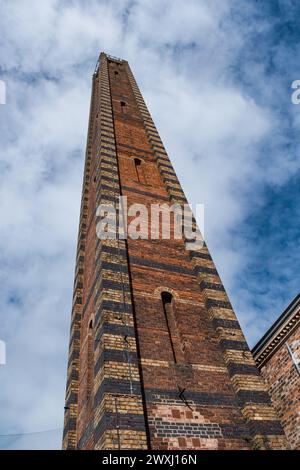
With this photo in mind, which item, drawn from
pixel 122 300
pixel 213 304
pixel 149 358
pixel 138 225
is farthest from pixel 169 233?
pixel 149 358

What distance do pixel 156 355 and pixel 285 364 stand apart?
20.8 feet

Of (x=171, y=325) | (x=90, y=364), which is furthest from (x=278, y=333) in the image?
(x=90, y=364)

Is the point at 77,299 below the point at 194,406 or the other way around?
the other way around

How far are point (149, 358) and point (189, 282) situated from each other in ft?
9.47

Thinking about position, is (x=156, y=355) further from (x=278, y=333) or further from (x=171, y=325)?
(x=278, y=333)

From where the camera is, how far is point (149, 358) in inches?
323

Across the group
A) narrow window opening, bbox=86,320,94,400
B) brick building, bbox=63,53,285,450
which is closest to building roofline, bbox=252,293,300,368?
brick building, bbox=63,53,285,450

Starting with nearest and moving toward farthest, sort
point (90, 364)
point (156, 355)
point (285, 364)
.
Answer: point (156, 355) < point (90, 364) < point (285, 364)

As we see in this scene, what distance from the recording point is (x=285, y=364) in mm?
12820

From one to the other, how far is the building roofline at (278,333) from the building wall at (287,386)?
156mm

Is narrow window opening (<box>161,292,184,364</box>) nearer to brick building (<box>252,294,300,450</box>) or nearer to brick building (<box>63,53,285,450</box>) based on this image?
brick building (<box>63,53,285,450</box>)

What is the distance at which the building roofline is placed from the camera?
1251cm

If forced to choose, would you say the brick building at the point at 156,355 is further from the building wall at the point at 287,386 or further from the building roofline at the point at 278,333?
the building wall at the point at 287,386
